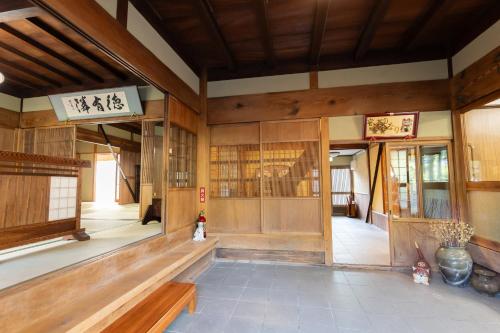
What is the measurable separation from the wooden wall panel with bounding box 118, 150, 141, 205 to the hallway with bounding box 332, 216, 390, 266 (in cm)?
688

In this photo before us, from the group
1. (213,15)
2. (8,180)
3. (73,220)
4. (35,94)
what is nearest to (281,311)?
(73,220)

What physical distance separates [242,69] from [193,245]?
3.21 meters

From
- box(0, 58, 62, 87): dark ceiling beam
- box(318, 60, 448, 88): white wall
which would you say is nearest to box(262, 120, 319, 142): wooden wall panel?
box(318, 60, 448, 88): white wall

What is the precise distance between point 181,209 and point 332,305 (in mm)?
2445

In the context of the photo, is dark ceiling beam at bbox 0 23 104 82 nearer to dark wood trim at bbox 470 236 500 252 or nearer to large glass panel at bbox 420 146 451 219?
large glass panel at bbox 420 146 451 219

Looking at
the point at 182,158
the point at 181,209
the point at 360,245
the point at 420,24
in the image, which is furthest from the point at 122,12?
the point at 360,245

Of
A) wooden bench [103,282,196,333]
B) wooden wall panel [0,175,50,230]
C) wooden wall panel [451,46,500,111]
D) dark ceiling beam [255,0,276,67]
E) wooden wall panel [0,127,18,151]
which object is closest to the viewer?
wooden bench [103,282,196,333]

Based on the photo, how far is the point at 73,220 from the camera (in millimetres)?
3318

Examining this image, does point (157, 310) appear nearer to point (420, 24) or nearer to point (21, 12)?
point (21, 12)

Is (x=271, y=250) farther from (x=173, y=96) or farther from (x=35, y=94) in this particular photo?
(x=35, y=94)

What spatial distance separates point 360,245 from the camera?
5.07 metres

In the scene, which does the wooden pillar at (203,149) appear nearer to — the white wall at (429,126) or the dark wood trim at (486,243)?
the white wall at (429,126)

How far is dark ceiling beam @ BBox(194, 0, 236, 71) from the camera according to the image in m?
2.73

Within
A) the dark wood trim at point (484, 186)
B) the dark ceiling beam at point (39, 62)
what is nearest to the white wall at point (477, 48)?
the dark wood trim at point (484, 186)
